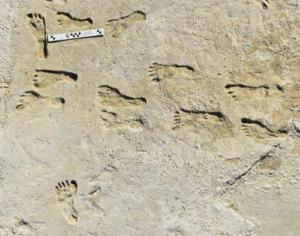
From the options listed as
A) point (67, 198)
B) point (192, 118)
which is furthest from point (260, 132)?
point (67, 198)

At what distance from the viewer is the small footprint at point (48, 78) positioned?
2.66 metres

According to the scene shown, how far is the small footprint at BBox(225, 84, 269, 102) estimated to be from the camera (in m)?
2.57

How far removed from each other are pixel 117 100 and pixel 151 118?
0.31 metres

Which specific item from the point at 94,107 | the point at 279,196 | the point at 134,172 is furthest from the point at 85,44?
the point at 279,196

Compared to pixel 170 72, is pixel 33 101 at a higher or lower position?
lower

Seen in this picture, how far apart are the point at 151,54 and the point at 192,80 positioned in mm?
391

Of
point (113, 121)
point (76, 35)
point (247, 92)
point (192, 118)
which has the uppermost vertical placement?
point (76, 35)

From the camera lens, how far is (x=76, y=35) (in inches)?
106

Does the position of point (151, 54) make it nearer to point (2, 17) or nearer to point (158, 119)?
point (158, 119)

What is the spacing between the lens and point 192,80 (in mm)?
2631

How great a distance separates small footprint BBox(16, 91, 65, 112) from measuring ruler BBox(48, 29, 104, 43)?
47 cm

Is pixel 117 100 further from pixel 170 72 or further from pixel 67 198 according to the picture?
pixel 67 198

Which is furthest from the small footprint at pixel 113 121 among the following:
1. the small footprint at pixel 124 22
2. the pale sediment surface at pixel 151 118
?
the small footprint at pixel 124 22

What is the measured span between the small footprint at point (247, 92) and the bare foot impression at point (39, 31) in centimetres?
153
